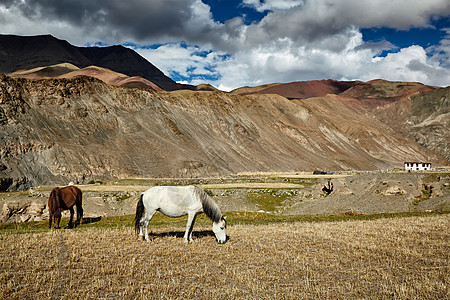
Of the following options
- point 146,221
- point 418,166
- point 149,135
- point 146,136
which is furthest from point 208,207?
point 418,166

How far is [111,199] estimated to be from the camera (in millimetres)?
37875

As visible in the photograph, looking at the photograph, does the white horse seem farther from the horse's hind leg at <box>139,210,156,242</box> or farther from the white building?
the white building

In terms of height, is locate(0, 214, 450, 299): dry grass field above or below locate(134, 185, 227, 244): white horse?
below

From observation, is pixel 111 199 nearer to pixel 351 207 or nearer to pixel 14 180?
pixel 351 207

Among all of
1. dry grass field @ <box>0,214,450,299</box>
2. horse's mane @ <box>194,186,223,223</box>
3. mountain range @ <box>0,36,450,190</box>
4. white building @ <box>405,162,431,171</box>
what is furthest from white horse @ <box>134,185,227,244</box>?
white building @ <box>405,162,431,171</box>

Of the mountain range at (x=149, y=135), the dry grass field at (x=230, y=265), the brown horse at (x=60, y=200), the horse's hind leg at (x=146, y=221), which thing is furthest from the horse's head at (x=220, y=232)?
the mountain range at (x=149, y=135)

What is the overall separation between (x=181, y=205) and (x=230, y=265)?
463 centimetres

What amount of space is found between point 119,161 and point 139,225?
64705 mm

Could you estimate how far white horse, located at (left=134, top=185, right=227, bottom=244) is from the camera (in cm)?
1622

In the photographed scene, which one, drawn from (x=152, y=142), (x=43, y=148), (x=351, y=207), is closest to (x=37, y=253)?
(x=351, y=207)

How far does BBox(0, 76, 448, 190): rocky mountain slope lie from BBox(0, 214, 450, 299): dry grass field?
54751mm

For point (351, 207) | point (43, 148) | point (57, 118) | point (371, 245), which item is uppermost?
point (57, 118)

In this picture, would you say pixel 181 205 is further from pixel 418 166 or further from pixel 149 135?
pixel 418 166

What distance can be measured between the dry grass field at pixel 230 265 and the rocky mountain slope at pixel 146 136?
54751 millimetres
